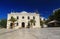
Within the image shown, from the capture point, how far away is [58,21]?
49.7 meters

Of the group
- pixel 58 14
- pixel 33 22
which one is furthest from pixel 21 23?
pixel 58 14

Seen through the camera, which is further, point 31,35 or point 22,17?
point 22,17

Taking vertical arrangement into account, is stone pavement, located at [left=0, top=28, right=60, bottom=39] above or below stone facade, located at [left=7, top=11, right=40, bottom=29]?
below

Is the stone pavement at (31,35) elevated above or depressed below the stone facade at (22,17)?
below

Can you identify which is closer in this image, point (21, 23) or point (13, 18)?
point (13, 18)

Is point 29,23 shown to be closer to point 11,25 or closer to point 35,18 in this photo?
point 35,18

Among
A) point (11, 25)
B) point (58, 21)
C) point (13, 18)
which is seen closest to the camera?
point (13, 18)

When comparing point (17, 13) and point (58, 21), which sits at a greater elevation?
point (17, 13)

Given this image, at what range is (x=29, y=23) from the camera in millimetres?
46438

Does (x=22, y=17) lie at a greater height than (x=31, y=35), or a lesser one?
greater

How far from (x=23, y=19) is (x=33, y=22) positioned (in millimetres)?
4123

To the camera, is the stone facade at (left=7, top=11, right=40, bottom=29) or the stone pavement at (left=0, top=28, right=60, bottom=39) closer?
the stone pavement at (left=0, top=28, right=60, bottom=39)

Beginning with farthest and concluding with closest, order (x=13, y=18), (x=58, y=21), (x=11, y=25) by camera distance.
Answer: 1. (x=58, y=21)
2. (x=11, y=25)
3. (x=13, y=18)

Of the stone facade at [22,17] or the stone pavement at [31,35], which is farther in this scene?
the stone facade at [22,17]
